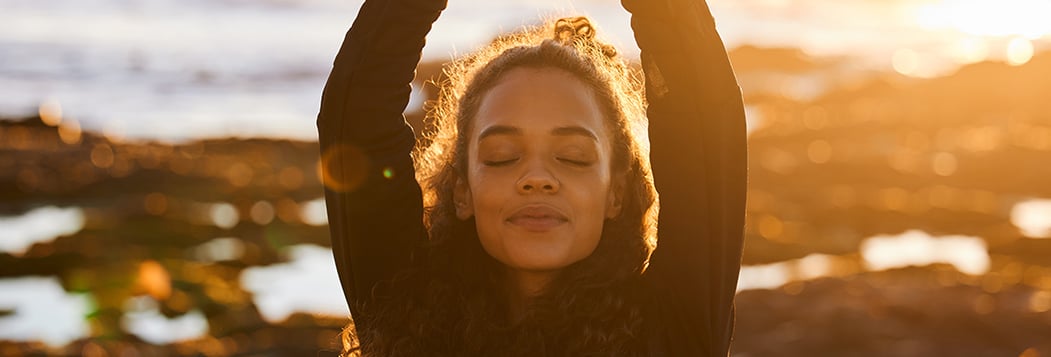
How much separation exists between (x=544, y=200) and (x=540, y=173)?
81 millimetres

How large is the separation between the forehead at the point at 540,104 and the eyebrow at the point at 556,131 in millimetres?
10

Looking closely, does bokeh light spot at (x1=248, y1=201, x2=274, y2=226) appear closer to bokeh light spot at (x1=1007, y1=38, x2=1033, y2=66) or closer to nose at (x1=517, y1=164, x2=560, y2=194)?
nose at (x1=517, y1=164, x2=560, y2=194)

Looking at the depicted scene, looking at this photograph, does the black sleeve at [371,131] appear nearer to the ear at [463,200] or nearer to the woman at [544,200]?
the woman at [544,200]

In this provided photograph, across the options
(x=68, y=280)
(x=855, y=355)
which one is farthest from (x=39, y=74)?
(x=855, y=355)

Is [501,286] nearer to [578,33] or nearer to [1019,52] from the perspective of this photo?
[578,33]

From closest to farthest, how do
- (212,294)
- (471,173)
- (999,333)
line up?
(471,173), (999,333), (212,294)

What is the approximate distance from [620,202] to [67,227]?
21.6 m

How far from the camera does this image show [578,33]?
14.4ft

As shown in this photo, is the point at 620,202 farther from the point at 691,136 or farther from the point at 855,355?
the point at 855,355

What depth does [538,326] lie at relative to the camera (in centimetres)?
389

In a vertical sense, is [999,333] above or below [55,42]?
below

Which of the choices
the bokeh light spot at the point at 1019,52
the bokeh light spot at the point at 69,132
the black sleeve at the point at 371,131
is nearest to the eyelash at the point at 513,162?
the black sleeve at the point at 371,131

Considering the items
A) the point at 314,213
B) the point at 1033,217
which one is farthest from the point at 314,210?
the point at 1033,217

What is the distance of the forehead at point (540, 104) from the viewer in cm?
386
